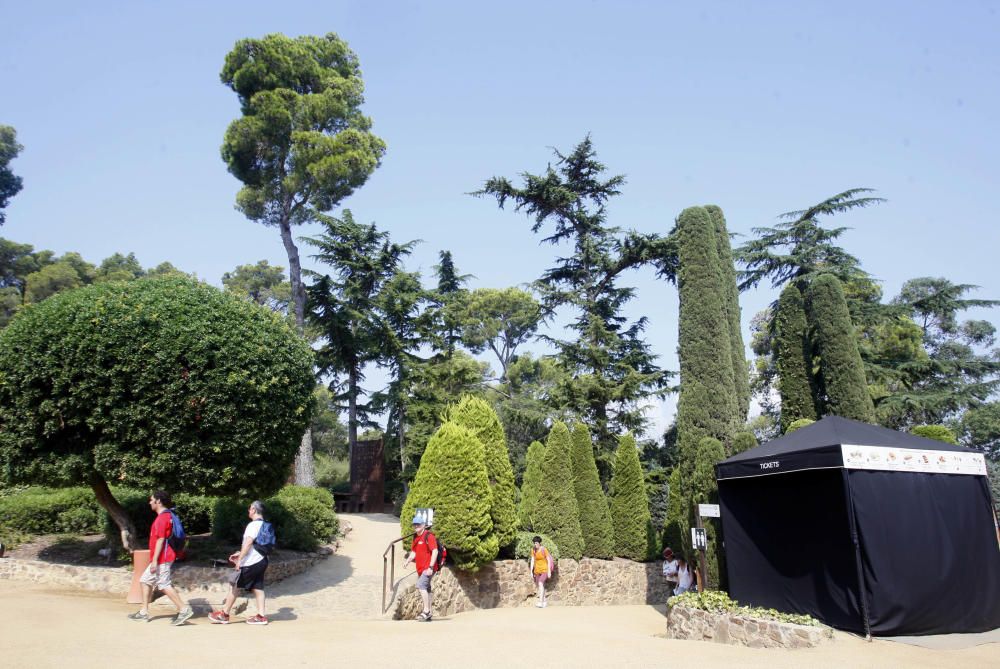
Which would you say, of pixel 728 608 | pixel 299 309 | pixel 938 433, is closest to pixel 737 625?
pixel 728 608

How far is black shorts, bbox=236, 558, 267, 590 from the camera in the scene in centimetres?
728

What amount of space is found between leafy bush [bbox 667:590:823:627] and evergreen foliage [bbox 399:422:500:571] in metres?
3.41

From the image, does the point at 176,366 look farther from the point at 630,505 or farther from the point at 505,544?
the point at 630,505

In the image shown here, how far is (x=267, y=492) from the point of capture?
10.8 metres

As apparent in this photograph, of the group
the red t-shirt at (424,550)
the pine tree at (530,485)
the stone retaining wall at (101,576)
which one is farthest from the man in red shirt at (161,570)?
the pine tree at (530,485)

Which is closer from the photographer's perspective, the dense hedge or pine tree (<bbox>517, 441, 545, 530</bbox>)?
the dense hedge

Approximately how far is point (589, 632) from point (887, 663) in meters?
3.75

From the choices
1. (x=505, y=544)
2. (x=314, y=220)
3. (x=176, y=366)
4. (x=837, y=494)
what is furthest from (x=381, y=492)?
(x=837, y=494)

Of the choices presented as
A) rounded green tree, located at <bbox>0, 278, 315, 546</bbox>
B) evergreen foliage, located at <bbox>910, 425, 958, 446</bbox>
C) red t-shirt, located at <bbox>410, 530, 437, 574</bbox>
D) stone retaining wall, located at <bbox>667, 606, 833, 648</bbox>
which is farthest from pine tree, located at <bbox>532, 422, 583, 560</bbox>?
evergreen foliage, located at <bbox>910, 425, 958, 446</bbox>

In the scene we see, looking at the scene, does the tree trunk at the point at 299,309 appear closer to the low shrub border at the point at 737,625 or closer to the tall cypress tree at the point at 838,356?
the low shrub border at the point at 737,625

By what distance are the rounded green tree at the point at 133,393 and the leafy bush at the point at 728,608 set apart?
686 cm

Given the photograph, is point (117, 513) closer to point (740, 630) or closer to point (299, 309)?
point (740, 630)

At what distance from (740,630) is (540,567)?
17.4 feet

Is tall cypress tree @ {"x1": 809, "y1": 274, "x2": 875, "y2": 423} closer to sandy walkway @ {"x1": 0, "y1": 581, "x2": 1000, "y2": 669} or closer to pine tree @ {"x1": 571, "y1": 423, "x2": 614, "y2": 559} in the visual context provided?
pine tree @ {"x1": 571, "y1": 423, "x2": 614, "y2": 559}
